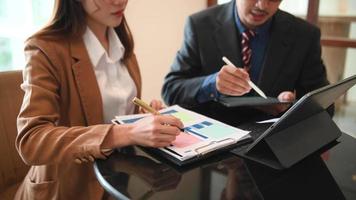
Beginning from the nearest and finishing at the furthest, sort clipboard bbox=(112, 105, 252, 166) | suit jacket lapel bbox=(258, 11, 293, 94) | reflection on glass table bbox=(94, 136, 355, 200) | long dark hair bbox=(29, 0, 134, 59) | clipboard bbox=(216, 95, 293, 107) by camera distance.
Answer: reflection on glass table bbox=(94, 136, 355, 200), clipboard bbox=(112, 105, 252, 166), long dark hair bbox=(29, 0, 134, 59), clipboard bbox=(216, 95, 293, 107), suit jacket lapel bbox=(258, 11, 293, 94)

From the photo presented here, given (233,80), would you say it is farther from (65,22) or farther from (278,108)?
(65,22)

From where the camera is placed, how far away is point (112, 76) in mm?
1194

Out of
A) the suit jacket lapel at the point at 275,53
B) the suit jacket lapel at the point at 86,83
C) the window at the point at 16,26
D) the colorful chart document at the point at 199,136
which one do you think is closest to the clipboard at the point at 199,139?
the colorful chart document at the point at 199,136

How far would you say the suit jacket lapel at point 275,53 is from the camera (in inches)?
60.6

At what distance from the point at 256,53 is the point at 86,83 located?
0.86 metres

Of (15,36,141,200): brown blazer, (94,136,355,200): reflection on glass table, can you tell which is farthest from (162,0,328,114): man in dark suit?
(94,136,355,200): reflection on glass table

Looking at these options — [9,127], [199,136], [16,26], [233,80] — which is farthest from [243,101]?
[16,26]

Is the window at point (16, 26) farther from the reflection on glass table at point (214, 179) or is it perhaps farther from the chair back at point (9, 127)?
the reflection on glass table at point (214, 179)

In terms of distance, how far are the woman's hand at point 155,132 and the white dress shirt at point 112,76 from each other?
0.28 metres

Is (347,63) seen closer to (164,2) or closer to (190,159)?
(164,2)

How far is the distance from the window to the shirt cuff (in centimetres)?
106

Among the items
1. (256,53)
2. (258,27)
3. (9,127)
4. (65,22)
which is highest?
(65,22)

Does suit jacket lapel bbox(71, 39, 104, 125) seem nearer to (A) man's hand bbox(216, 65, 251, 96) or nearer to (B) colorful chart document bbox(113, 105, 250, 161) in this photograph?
(B) colorful chart document bbox(113, 105, 250, 161)

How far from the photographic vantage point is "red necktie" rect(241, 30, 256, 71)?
61.9 inches
